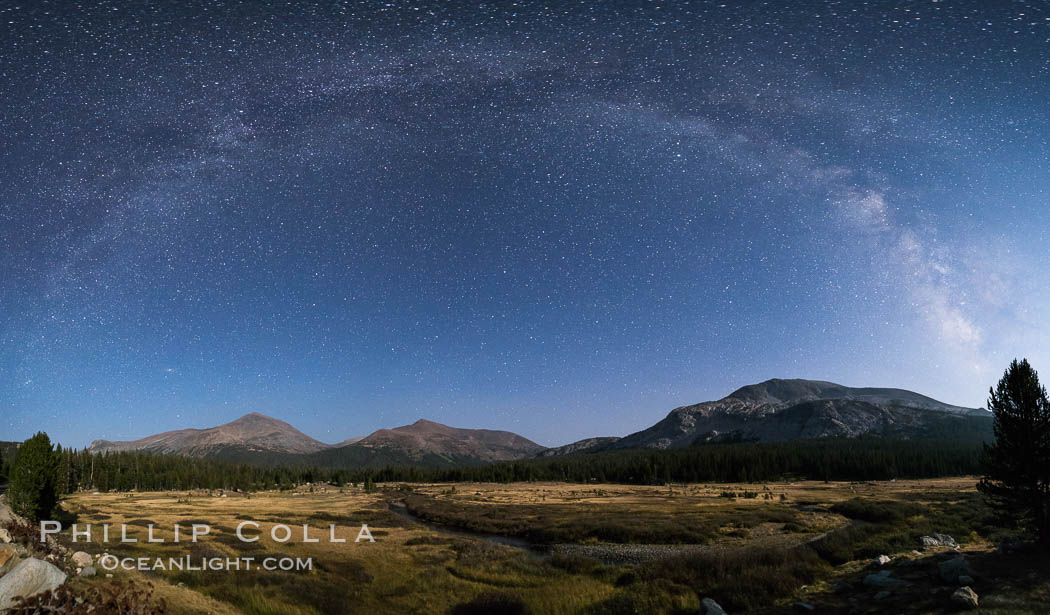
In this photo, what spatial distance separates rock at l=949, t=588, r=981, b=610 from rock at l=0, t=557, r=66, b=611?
28.1 meters

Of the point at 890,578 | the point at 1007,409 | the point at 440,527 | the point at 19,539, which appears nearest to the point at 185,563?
the point at 19,539

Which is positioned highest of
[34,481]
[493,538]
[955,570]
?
[34,481]

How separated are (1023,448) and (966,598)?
48.6ft

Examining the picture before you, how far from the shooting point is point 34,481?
138 feet

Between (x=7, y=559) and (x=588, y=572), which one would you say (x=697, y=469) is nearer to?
(x=588, y=572)

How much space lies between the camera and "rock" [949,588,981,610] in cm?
1605

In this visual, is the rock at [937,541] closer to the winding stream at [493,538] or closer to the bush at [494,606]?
the bush at [494,606]

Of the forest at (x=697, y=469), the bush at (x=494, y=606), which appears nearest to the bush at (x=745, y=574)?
the bush at (x=494, y=606)

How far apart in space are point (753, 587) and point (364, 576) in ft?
74.6

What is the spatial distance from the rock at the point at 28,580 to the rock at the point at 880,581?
29848 mm

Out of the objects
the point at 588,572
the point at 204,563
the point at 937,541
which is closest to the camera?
the point at 204,563

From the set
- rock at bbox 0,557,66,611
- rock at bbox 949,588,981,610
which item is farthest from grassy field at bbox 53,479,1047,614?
rock at bbox 0,557,66,611

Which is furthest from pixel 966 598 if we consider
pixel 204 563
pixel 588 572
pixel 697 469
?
pixel 697 469

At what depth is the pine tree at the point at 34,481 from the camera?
40.8 m
